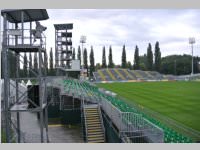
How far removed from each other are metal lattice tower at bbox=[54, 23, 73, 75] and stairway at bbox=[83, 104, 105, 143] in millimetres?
13309

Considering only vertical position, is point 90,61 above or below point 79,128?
above

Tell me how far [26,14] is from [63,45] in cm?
1675

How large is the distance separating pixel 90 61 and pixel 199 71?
2977 centimetres

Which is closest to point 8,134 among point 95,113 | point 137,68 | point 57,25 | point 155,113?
point 95,113

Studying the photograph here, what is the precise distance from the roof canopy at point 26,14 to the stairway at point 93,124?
6.15 meters

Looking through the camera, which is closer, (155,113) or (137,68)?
(155,113)

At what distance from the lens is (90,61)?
280 ft

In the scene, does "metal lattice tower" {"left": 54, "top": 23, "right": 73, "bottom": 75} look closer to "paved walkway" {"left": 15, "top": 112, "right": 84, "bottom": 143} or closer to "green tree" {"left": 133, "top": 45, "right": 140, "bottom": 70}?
"paved walkway" {"left": 15, "top": 112, "right": 84, "bottom": 143}

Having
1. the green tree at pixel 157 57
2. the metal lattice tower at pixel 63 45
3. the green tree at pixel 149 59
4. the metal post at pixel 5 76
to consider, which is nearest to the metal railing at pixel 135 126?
the metal post at pixel 5 76

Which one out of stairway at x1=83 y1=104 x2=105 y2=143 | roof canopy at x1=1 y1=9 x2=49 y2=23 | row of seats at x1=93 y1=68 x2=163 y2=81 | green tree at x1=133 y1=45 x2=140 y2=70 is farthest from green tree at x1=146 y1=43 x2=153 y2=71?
roof canopy at x1=1 y1=9 x2=49 y2=23

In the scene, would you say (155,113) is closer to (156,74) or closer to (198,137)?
(198,137)

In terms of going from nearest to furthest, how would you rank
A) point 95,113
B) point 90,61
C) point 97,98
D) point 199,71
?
point 95,113
point 97,98
point 199,71
point 90,61

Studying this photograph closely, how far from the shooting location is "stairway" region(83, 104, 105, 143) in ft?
51.5

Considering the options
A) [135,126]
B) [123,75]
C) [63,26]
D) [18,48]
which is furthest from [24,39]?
[123,75]
